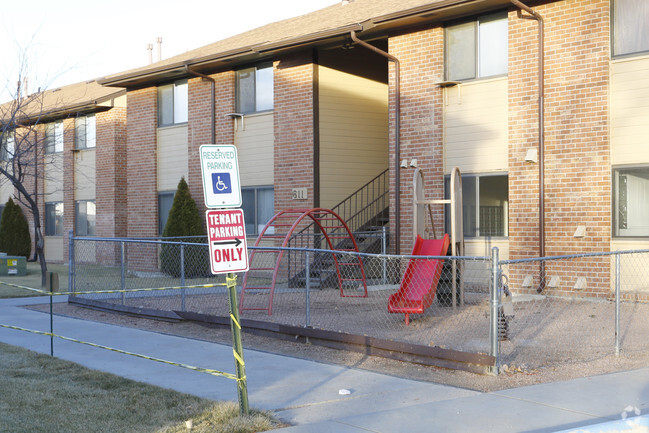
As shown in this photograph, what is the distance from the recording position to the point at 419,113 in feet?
53.7

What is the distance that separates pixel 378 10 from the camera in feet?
61.2

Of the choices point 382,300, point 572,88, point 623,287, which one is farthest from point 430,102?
point 623,287

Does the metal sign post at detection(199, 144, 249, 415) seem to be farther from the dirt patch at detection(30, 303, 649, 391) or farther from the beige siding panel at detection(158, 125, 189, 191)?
the beige siding panel at detection(158, 125, 189, 191)

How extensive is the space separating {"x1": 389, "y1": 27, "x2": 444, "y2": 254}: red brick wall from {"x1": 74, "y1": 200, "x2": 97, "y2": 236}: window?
14464mm

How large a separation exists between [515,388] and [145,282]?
45.1 feet

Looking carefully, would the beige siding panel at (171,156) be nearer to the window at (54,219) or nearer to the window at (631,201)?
the window at (54,219)

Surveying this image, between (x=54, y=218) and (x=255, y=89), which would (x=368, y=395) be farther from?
(x=54, y=218)

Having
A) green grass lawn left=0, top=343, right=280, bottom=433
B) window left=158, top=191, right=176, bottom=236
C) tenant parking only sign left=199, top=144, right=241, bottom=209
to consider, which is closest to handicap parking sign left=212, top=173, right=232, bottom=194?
tenant parking only sign left=199, top=144, right=241, bottom=209

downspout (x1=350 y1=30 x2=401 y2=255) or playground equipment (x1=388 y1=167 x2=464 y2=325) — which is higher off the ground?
downspout (x1=350 y1=30 x2=401 y2=255)

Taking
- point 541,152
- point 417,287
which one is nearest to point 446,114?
point 541,152

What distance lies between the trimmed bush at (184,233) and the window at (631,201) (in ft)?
35.7

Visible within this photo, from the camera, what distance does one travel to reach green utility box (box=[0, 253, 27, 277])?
890 inches

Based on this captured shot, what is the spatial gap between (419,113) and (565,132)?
11.4 feet

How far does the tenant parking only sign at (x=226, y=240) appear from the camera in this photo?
6.39m
